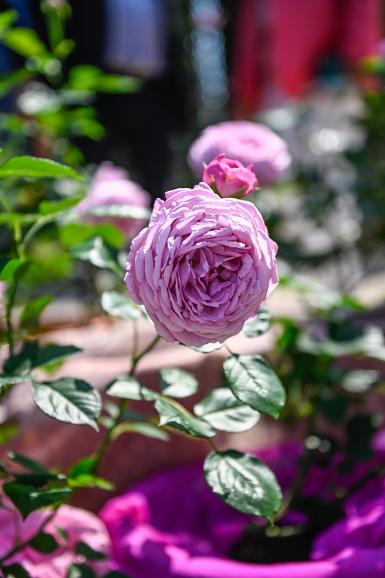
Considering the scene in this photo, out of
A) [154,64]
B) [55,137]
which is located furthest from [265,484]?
[154,64]

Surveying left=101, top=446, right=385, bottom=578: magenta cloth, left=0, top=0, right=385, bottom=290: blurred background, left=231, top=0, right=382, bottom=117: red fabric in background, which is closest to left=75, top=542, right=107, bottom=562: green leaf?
left=101, top=446, right=385, bottom=578: magenta cloth

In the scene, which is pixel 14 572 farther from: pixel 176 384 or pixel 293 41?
pixel 293 41

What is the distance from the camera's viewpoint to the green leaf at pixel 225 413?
2.37 ft

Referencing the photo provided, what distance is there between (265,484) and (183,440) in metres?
0.56

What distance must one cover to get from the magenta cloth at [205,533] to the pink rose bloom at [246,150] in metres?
0.36

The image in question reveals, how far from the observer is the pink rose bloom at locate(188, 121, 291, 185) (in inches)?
34.6

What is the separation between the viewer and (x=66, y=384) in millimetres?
672

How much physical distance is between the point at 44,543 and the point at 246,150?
43cm

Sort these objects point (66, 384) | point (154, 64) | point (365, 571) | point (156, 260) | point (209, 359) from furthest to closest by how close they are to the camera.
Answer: point (154, 64), point (209, 359), point (365, 571), point (66, 384), point (156, 260)

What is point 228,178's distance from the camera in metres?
0.65

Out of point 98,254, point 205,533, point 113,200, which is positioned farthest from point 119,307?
point 205,533

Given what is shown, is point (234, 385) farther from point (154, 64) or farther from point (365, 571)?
point (154, 64)

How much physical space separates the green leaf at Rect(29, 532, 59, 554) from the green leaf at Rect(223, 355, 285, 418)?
23cm

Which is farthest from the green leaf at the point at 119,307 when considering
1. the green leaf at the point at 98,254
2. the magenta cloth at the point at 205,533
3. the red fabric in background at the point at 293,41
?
the red fabric in background at the point at 293,41
